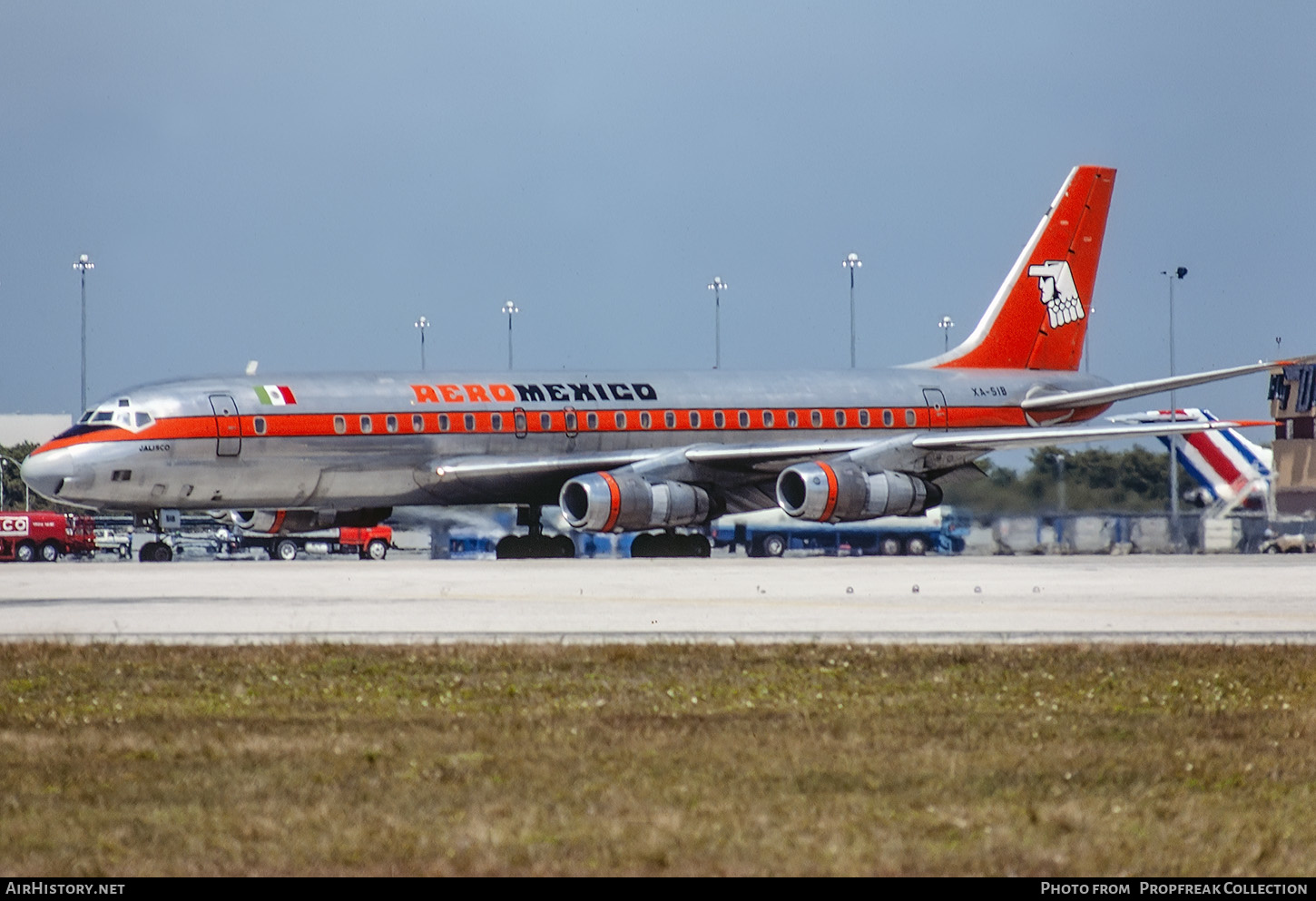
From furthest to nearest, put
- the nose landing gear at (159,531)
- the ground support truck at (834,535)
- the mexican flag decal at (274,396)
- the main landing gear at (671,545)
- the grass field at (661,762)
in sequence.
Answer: the ground support truck at (834,535), the main landing gear at (671,545), the nose landing gear at (159,531), the mexican flag decal at (274,396), the grass field at (661,762)

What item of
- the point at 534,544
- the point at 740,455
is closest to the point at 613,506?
the point at 740,455

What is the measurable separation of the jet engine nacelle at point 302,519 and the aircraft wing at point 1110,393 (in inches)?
648

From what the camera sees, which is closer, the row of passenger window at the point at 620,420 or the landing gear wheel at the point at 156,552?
the row of passenger window at the point at 620,420

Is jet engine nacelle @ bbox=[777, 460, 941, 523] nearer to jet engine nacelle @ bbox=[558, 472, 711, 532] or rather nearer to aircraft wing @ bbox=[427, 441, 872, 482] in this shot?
aircraft wing @ bbox=[427, 441, 872, 482]

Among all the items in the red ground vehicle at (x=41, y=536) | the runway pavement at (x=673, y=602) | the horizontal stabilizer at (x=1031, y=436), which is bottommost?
the runway pavement at (x=673, y=602)

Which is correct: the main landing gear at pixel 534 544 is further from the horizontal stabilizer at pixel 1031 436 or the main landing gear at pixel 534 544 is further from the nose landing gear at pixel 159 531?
the horizontal stabilizer at pixel 1031 436

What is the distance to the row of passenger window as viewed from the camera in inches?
1550

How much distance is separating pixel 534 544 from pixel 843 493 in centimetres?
779

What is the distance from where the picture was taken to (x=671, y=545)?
42.3 meters

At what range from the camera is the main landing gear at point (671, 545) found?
139 feet

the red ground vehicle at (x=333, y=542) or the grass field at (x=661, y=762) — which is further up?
the red ground vehicle at (x=333, y=542)

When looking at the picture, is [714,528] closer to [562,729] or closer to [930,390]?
[930,390]

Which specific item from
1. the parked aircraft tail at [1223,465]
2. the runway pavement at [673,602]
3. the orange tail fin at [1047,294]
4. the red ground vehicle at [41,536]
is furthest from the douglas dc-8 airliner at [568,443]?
the red ground vehicle at [41,536]

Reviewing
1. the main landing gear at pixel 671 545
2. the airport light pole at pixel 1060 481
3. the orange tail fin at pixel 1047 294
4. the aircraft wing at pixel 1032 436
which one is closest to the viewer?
the aircraft wing at pixel 1032 436
